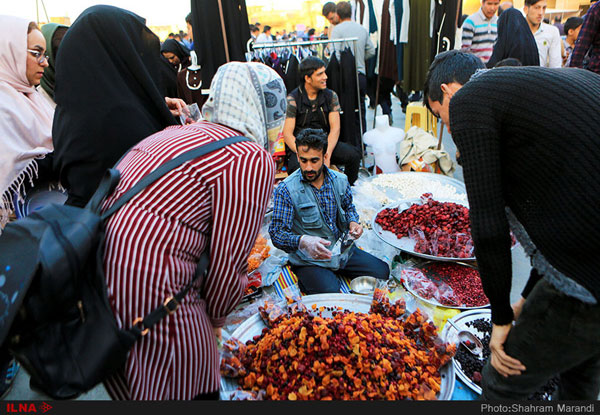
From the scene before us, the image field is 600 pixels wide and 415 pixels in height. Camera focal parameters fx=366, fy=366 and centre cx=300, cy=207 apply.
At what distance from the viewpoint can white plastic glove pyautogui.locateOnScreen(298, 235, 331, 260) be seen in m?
2.33

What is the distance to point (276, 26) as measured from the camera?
79.4ft

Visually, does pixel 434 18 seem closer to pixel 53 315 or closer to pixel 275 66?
pixel 275 66

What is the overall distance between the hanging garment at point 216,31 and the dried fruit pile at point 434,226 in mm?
2655

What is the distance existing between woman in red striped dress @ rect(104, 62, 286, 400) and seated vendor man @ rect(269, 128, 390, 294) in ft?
4.17

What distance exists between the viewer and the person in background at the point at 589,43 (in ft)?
11.5

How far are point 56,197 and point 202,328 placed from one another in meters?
1.56

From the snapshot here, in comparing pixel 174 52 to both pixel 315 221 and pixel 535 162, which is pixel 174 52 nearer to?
pixel 315 221

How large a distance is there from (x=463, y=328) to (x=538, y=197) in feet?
3.77

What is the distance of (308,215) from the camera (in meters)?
2.61

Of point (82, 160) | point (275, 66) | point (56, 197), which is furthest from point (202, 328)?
point (275, 66)

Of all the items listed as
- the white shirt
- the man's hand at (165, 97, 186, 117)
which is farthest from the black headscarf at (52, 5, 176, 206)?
the white shirt

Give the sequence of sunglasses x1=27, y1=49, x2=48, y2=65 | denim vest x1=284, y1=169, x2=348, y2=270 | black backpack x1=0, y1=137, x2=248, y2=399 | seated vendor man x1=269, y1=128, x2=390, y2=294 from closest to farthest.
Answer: black backpack x1=0, y1=137, x2=248, y2=399, sunglasses x1=27, y1=49, x2=48, y2=65, seated vendor man x1=269, y1=128, x2=390, y2=294, denim vest x1=284, y1=169, x2=348, y2=270

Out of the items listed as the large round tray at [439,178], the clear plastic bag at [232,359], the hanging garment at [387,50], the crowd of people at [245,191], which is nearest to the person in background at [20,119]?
the crowd of people at [245,191]

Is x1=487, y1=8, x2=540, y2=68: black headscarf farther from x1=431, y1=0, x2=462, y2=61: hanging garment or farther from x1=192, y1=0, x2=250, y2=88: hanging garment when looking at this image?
x1=192, y1=0, x2=250, y2=88: hanging garment
